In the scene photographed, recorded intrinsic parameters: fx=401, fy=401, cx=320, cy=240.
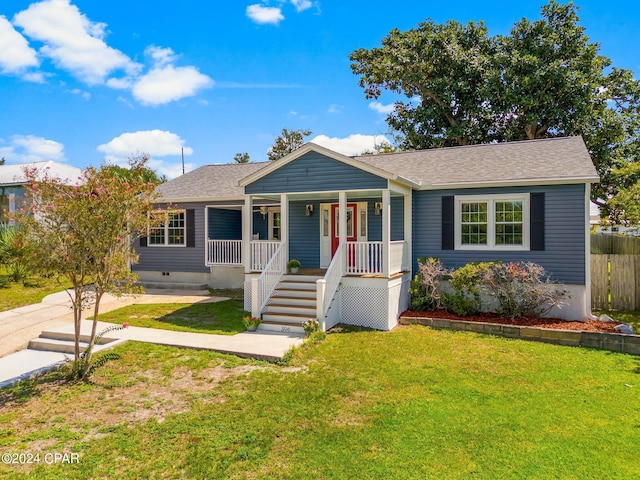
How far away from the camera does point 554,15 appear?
1970 centimetres

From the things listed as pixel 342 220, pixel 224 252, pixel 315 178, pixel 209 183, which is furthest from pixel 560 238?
pixel 209 183

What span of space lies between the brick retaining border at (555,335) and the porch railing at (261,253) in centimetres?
446

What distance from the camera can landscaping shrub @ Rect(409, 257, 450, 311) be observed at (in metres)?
10.7

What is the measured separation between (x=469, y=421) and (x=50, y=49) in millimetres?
16296

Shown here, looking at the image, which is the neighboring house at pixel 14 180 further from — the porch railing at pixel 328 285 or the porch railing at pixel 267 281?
the porch railing at pixel 328 285

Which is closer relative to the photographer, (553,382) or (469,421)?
(469,421)

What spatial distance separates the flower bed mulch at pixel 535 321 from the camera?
29.7 ft

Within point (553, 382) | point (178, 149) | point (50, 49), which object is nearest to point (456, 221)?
point (553, 382)

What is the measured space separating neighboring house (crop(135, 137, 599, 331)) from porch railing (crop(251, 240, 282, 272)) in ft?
0.09

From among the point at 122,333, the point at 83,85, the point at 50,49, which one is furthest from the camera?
the point at 83,85

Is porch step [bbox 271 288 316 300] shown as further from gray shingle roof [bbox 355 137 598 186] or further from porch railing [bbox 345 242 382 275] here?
gray shingle roof [bbox 355 137 598 186]

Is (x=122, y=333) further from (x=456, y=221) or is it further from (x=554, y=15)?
(x=554, y=15)

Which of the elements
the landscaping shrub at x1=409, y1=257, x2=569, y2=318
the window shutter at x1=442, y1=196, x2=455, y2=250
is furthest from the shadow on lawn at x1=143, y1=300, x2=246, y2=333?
the window shutter at x1=442, y1=196, x2=455, y2=250

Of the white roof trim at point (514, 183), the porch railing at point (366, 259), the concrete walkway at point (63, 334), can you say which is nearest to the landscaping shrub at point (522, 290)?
the white roof trim at point (514, 183)
